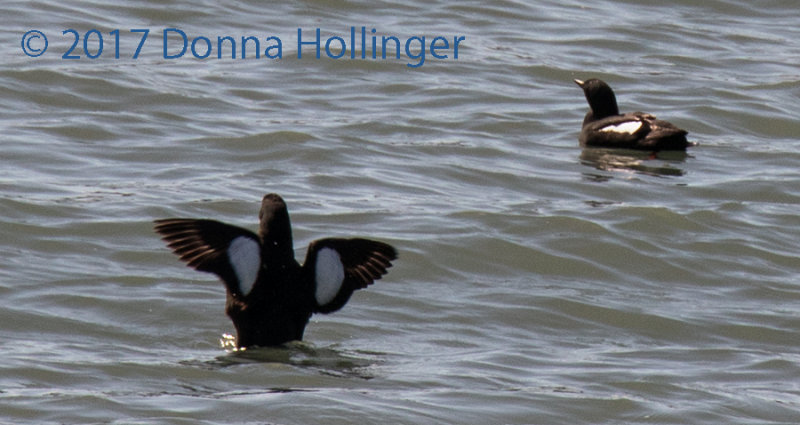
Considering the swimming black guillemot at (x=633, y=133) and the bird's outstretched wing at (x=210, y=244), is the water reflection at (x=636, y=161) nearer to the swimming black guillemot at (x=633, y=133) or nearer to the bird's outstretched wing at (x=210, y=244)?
the swimming black guillemot at (x=633, y=133)

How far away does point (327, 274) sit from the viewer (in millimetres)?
6621

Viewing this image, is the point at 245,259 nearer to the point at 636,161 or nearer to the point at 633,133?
the point at 636,161

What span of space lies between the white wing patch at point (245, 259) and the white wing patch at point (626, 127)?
6398 mm

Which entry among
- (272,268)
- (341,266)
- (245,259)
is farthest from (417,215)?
(245,259)

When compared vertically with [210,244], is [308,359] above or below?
below

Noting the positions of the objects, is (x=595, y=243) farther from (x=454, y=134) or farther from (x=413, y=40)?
(x=413, y=40)

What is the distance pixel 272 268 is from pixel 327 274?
25cm

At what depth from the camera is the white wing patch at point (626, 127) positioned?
12.4 meters

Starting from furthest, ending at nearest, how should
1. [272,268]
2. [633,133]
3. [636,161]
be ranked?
[633,133], [636,161], [272,268]

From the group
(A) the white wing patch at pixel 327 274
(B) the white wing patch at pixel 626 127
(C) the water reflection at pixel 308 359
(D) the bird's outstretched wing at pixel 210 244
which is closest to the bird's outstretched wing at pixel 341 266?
(A) the white wing patch at pixel 327 274

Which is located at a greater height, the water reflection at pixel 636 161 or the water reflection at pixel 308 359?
the water reflection at pixel 636 161

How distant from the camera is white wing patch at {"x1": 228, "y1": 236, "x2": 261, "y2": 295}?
6359 mm

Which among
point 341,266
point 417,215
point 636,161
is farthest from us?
point 636,161

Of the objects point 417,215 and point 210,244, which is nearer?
point 210,244
